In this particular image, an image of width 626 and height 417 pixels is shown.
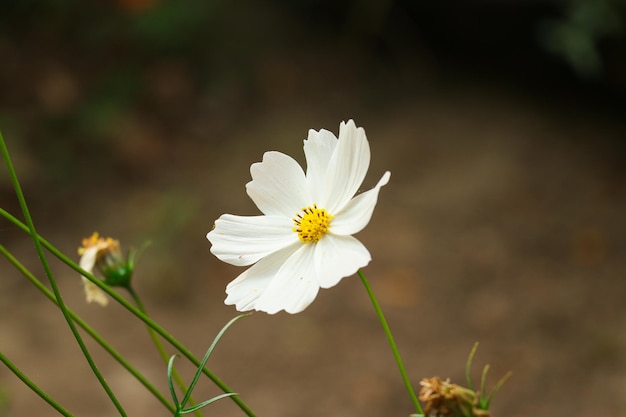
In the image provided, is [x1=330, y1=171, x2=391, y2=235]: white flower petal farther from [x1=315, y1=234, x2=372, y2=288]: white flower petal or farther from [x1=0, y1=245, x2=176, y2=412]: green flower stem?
[x1=0, y1=245, x2=176, y2=412]: green flower stem

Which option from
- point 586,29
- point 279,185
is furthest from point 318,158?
point 586,29

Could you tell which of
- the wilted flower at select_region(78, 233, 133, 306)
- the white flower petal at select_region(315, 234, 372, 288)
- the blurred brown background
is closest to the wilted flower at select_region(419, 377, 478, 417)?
the white flower petal at select_region(315, 234, 372, 288)

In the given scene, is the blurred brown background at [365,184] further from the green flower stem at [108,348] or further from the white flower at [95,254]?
the green flower stem at [108,348]

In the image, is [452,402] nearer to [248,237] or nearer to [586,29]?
[248,237]

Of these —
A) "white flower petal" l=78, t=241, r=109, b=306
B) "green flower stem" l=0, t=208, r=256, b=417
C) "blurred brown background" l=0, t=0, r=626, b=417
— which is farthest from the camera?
"blurred brown background" l=0, t=0, r=626, b=417

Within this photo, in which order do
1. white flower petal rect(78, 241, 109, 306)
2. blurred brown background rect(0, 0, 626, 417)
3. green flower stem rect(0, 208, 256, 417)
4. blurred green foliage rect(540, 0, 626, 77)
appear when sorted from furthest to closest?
blurred green foliage rect(540, 0, 626, 77), blurred brown background rect(0, 0, 626, 417), white flower petal rect(78, 241, 109, 306), green flower stem rect(0, 208, 256, 417)

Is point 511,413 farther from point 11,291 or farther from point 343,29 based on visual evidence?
point 343,29

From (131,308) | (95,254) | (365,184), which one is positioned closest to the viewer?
(131,308)

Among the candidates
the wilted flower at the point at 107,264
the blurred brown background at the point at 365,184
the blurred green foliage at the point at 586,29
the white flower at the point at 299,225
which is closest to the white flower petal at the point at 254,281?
the white flower at the point at 299,225
